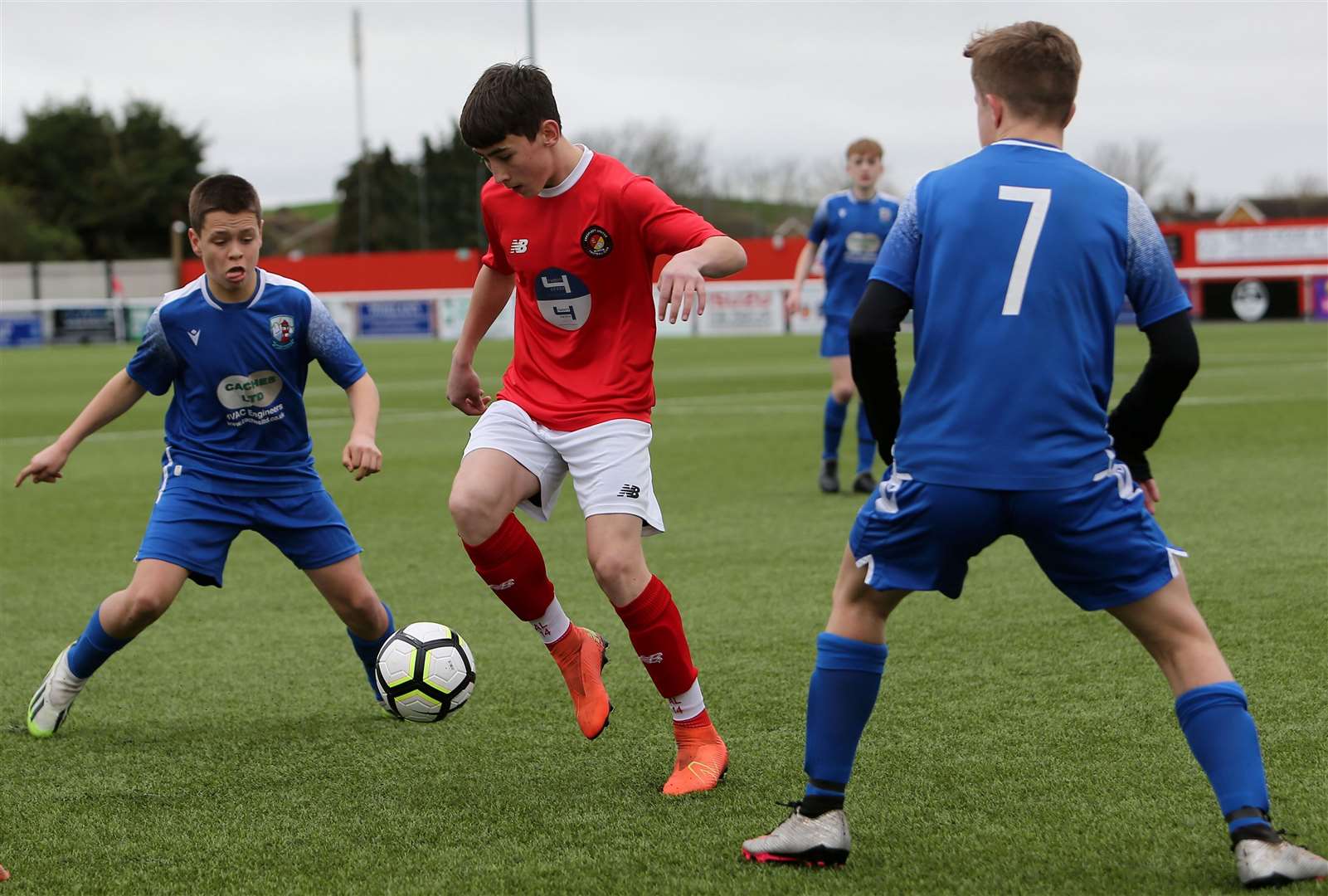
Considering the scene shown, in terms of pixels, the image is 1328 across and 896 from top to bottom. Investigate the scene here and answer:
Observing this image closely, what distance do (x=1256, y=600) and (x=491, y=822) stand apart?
3604 mm

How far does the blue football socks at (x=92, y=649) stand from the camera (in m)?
4.94

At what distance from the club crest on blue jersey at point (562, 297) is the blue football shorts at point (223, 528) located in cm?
104

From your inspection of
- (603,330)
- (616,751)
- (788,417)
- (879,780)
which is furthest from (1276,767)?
(788,417)

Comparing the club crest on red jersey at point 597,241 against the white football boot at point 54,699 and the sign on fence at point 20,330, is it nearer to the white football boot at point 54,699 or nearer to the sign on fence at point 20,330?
the white football boot at point 54,699

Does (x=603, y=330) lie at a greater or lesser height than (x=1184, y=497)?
greater

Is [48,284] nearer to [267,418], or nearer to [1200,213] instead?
[1200,213]

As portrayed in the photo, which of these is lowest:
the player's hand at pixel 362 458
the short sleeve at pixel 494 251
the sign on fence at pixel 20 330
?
the sign on fence at pixel 20 330

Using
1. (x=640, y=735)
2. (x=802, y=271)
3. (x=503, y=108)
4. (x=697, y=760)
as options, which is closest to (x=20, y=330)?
(x=802, y=271)

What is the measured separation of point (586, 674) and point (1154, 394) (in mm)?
1996

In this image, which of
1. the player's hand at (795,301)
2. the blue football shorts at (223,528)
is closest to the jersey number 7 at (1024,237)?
the blue football shorts at (223,528)

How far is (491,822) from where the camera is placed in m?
3.90

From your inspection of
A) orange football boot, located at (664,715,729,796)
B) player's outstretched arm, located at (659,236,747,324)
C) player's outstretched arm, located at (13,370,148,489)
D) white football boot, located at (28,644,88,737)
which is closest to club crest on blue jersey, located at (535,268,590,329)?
player's outstretched arm, located at (659,236,747,324)

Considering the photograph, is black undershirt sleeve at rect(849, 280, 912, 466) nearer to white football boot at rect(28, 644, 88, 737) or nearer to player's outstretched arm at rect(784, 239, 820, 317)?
white football boot at rect(28, 644, 88, 737)

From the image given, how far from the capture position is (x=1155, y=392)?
3.24 m
